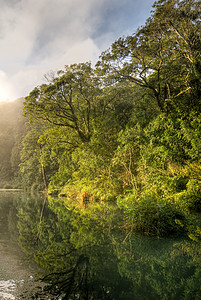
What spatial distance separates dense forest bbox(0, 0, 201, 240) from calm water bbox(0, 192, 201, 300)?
1.19 m

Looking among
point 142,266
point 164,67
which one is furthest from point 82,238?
point 164,67

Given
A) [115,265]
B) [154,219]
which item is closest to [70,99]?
[154,219]

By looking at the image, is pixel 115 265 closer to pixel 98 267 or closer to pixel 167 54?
pixel 98 267

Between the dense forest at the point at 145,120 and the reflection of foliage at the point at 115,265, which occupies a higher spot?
the dense forest at the point at 145,120

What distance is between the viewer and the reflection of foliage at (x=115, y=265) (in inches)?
106

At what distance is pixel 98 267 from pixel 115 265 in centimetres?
28

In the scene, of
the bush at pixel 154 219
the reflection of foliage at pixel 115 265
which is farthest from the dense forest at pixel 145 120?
the reflection of foliage at pixel 115 265

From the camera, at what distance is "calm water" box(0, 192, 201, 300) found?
8.74ft

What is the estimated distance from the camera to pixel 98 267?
3.47 metres

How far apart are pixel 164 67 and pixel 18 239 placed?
1118 cm

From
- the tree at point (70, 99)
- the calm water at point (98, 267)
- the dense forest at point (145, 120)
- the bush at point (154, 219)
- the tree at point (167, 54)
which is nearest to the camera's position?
the calm water at point (98, 267)

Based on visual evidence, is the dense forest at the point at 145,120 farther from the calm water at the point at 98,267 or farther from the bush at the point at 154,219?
the calm water at the point at 98,267

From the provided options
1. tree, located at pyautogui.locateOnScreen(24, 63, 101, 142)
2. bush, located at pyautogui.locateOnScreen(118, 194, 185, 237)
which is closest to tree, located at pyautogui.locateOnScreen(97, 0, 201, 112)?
tree, located at pyautogui.locateOnScreen(24, 63, 101, 142)

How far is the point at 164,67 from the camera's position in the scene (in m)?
12.9
